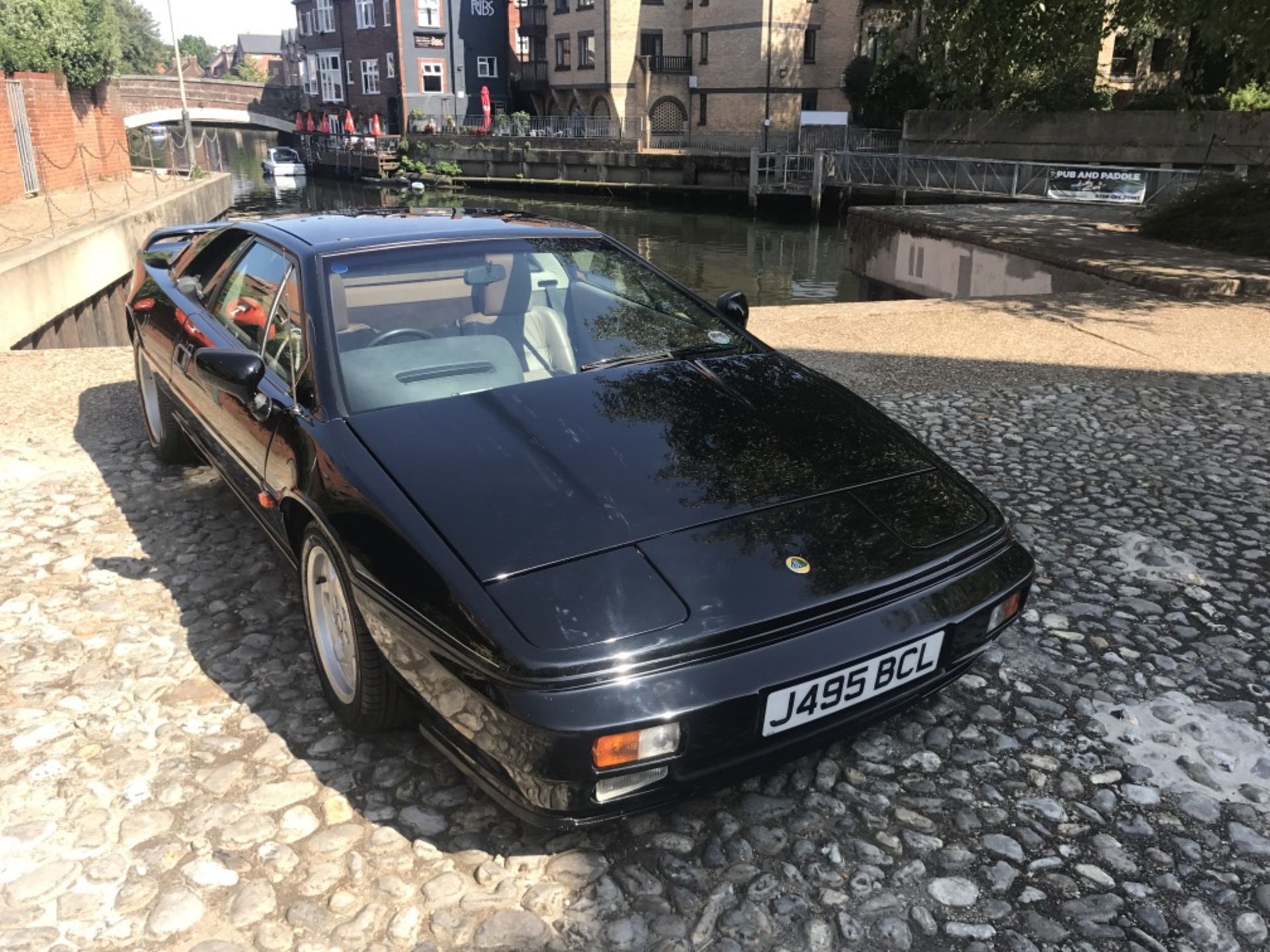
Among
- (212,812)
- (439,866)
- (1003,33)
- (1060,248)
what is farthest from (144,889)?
(1003,33)

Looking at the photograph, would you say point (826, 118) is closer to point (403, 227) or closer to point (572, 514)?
point (403, 227)

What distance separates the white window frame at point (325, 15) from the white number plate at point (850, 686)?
7792cm

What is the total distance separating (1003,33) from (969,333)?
6.33 metres

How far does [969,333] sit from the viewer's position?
914cm

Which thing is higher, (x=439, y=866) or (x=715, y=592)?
(x=715, y=592)

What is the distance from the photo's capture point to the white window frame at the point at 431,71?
207ft

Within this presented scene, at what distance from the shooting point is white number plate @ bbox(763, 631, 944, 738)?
2.39m

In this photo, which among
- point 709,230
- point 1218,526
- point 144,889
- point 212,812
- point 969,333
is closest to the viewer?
point 144,889

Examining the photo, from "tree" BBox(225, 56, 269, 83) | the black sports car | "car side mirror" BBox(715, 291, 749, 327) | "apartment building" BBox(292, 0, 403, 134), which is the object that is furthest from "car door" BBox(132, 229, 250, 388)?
"tree" BBox(225, 56, 269, 83)

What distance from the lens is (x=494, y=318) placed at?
12.1 ft

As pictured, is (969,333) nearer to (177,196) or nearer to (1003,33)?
(1003,33)

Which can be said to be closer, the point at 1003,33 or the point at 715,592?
the point at 715,592

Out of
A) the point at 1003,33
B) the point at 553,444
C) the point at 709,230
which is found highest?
the point at 1003,33

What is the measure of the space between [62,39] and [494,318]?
2330 cm
